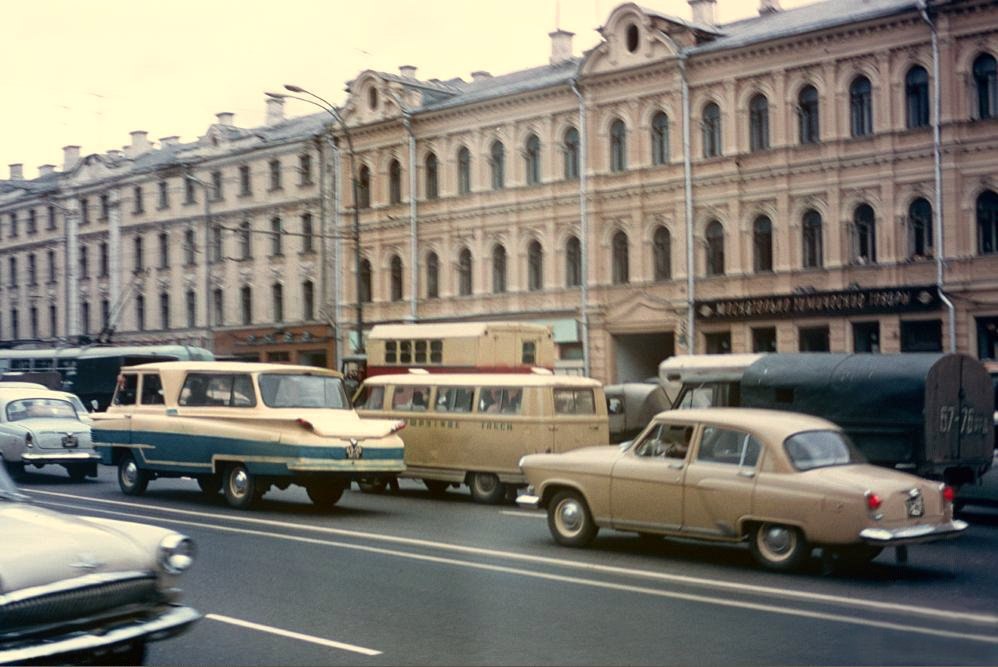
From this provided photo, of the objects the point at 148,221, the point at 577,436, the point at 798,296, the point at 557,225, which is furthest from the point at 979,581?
the point at 148,221

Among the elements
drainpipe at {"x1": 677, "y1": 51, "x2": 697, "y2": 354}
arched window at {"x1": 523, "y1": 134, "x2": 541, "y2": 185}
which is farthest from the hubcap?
arched window at {"x1": 523, "y1": 134, "x2": 541, "y2": 185}

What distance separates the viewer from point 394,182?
175 feet

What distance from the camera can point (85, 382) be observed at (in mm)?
50188

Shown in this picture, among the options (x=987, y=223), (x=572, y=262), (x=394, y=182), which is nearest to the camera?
(x=987, y=223)

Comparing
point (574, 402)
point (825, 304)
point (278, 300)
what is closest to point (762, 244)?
point (825, 304)

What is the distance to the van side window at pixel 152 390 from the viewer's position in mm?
20781

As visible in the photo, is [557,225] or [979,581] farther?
[557,225]

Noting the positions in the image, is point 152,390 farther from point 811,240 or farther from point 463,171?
point 463,171

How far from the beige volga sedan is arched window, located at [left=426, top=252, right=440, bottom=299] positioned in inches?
1452

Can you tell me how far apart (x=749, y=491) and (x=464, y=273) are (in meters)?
37.7

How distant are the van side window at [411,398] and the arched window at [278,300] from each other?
3640cm

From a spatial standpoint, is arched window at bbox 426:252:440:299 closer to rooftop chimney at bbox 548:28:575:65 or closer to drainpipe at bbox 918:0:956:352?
rooftop chimney at bbox 548:28:575:65

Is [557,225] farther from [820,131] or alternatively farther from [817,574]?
[817,574]

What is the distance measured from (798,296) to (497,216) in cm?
1310
